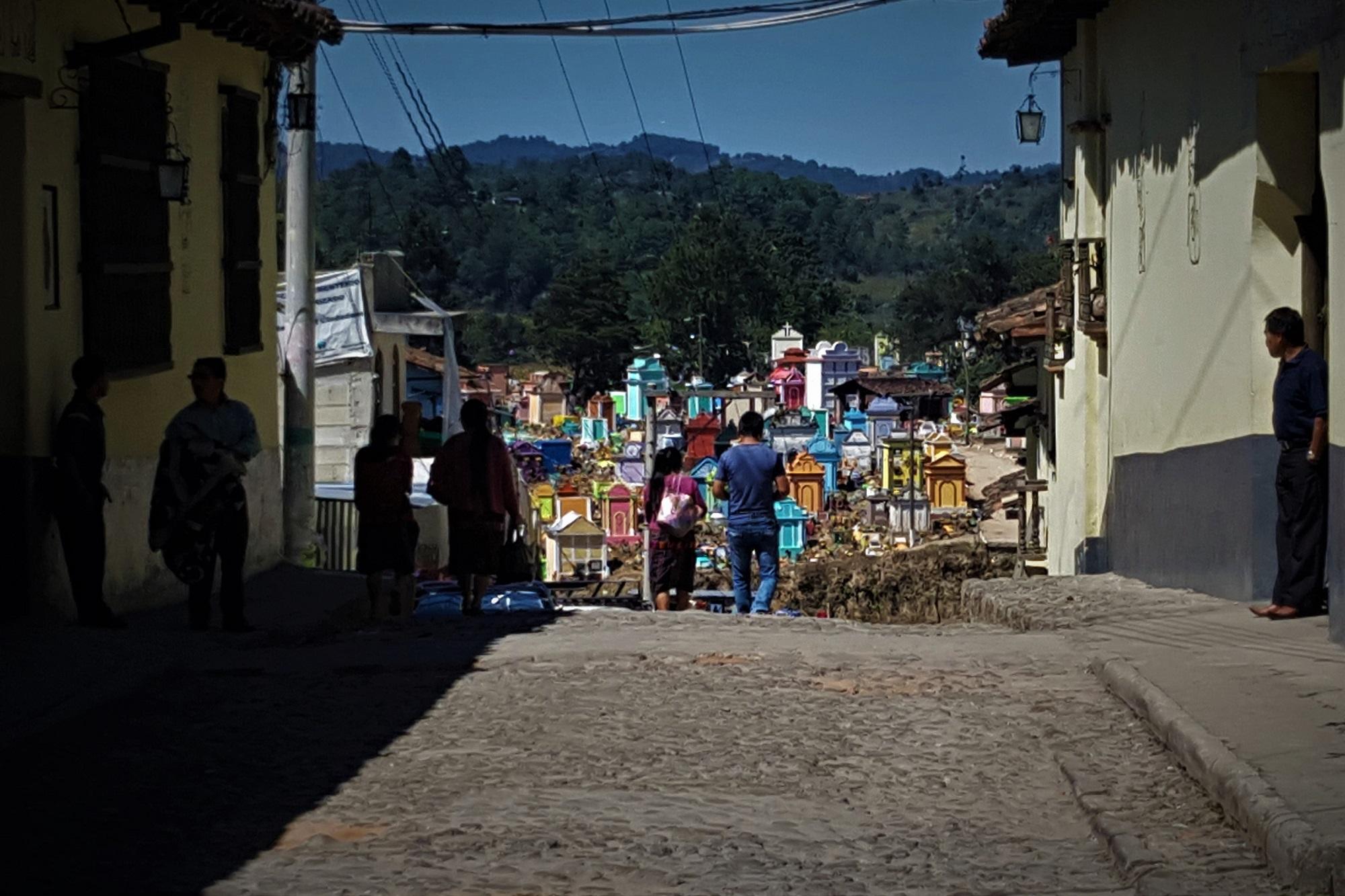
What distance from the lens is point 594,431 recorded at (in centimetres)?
5959

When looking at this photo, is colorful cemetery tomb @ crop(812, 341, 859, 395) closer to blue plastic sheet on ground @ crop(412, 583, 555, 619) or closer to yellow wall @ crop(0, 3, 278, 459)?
blue plastic sheet on ground @ crop(412, 583, 555, 619)

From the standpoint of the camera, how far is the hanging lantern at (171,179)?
40.4 ft

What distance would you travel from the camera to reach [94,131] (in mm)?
11586

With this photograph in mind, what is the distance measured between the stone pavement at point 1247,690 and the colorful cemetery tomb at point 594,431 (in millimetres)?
46294

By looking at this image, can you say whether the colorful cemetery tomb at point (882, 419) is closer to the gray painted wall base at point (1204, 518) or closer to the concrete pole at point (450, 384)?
the concrete pole at point (450, 384)

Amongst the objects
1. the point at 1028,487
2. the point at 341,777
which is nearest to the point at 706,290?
the point at 1028,487

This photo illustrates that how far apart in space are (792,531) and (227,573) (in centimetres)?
2398

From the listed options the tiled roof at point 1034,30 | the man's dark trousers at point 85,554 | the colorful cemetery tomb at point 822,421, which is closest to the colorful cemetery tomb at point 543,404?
the colorful cemetery tomb at point 822,421

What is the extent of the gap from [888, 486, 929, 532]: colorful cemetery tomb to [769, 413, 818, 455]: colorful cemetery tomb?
21.7ft

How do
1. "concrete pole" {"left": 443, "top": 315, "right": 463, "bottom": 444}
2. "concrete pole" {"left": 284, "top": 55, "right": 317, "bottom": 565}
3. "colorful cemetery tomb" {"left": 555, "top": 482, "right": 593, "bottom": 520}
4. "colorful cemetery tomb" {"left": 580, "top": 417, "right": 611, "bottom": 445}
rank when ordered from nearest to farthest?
"concrete pole" {"left": 284, "top": 55, "right": 317, "bottom": 565}
"concrete pole" {"left": 443, "top": 315, "right": 463, "bottom": 444}
"colorful cemetery tomb" {"left": 555, "top": 482, "right": 593, "bottom": 520}
"colorful cemetery tomb" {"left": 580, "top": 417, "right": 611, "bottom": 445}

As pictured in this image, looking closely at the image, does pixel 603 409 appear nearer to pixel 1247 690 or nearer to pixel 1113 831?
pixel 1247 690

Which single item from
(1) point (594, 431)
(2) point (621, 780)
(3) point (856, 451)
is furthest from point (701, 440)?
(2) point (621, 780)

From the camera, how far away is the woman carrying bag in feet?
44.4

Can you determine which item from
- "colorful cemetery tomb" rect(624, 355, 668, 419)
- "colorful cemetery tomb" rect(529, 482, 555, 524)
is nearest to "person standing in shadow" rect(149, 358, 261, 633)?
"colorful cemetery tomb" rect(529, 482, 555, 524)
